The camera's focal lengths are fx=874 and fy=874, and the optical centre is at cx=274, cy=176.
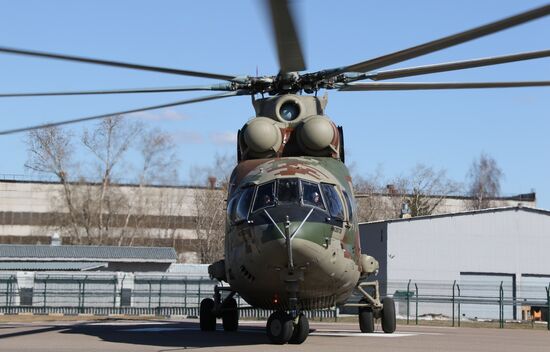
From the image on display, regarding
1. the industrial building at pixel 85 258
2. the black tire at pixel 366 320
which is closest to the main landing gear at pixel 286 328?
the black tire at pixel 366 320

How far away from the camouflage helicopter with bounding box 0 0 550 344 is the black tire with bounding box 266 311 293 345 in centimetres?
2

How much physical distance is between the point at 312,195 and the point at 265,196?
0.86 m

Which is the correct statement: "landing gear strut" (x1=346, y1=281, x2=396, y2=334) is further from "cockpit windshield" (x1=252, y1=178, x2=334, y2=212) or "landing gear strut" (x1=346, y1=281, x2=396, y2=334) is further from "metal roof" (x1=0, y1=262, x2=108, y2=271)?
"metal roof" (x1=0, y1=262, x2=108, y2=271)

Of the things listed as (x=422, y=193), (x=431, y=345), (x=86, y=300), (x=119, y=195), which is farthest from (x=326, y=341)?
(x=422, y=193)

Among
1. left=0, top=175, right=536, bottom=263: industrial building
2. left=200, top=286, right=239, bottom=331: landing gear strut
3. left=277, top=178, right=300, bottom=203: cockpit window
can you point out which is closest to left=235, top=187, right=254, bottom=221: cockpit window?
left=277, top=178, right=300, bottom=203: cockpit window

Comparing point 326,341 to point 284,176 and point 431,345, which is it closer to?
point 431,345

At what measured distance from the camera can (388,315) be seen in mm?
20328

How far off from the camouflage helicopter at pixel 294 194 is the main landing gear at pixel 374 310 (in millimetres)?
240

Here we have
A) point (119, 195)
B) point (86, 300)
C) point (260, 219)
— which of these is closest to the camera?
point (260, 219)

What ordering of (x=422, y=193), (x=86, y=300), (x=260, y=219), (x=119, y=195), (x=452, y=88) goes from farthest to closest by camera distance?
(x=422, y=193) → (x=119, y=195) → (x=86, y=300) → (x=452, y=88) → (x=260, y=219)

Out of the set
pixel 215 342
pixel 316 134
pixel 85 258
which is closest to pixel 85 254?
pixel 85 258

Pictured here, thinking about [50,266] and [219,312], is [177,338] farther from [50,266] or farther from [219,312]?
[50,266]

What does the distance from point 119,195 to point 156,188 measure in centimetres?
479

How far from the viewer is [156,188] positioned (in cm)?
7594
